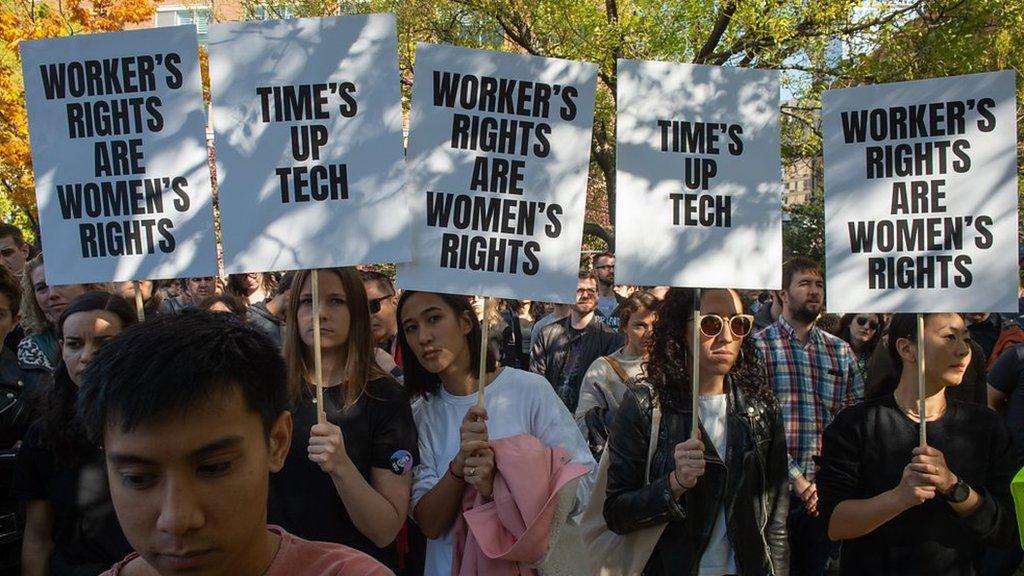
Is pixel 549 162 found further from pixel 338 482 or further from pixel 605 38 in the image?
pixel 605 38

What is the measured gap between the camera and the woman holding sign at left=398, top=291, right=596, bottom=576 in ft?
11.7

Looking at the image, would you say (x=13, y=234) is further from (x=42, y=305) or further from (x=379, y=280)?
(x=379, y=280)

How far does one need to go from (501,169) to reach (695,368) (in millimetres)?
1052

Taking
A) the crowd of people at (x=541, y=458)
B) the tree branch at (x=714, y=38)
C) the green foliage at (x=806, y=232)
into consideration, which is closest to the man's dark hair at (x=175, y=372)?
the crowd of people at (x=541, y=458)

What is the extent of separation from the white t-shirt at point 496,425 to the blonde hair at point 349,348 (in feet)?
1.04

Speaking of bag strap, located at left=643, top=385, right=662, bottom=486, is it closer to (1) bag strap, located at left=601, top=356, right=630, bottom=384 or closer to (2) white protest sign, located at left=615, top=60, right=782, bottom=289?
(2) white protest sign, located at left=615, top=60, right=782, bottom=289

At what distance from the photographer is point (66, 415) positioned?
10.9ft

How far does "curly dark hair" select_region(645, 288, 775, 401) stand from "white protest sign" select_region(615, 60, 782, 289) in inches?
8.3

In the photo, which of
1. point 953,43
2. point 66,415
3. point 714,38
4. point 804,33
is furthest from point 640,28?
point 66,415

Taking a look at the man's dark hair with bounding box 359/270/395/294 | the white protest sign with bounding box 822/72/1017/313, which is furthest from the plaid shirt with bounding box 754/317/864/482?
the man's dark hair with bounding box 359/270/395/294

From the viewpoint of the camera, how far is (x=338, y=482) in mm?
3234

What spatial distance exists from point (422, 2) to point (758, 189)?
46.7 feet

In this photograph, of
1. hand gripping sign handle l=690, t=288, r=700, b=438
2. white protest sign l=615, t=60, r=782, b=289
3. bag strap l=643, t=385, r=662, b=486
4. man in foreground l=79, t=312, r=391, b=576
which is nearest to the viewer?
man in foreground l=79, t=312, r=391, b=576

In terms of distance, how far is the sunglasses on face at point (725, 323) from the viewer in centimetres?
388
